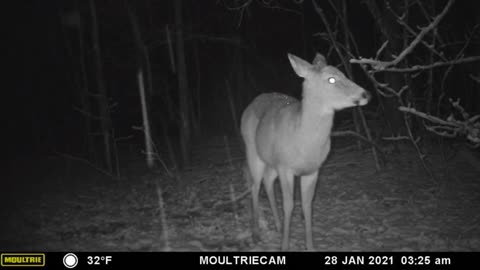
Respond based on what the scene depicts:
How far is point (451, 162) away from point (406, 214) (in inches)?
121

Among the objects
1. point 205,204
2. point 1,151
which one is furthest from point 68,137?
point 205,204

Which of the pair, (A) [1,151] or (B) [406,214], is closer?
(B) [406,214]

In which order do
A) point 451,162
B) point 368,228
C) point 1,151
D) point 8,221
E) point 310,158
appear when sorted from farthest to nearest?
1. point 1,151
2. point 451,162
3. point 8,221
4. point 368,228
5. point 310,158

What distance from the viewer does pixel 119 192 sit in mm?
9727

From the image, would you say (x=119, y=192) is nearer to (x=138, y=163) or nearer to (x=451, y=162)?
(x=138, y=163)

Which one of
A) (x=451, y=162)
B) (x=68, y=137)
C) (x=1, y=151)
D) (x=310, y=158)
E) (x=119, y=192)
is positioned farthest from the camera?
(x=68, y=137)
